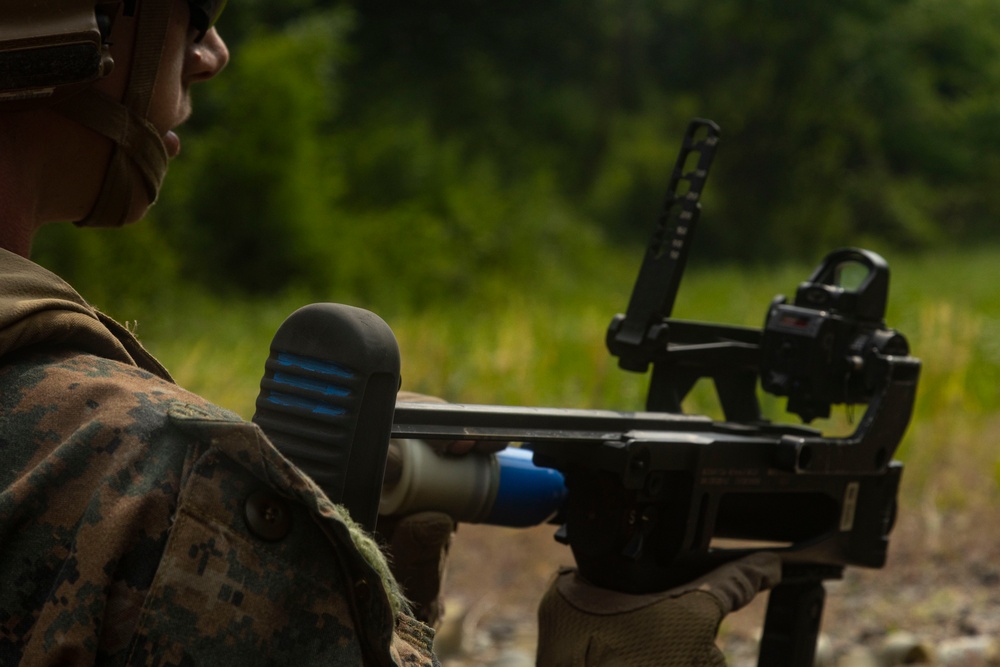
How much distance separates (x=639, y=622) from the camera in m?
1.89

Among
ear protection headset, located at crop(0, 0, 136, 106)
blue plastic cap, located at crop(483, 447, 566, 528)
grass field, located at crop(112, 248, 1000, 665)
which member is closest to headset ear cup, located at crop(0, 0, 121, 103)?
ear protection headset, located at crop(0, 0, 136, 106)

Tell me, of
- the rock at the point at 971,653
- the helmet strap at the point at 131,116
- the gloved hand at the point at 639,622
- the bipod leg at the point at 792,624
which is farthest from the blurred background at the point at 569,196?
the bipod leg at the point at 792,624

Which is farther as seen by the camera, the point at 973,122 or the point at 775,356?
the point at 973,122

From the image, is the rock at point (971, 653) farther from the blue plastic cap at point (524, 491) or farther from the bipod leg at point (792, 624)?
the blue plastic cap at point (524, 491)

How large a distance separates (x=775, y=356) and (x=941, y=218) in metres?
32.1

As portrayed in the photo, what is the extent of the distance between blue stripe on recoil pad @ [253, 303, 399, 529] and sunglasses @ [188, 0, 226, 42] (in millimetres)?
436

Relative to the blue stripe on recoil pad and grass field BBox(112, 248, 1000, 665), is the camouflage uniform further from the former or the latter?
grass field BBox(112, 248, 1000, 665)

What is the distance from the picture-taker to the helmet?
119 cm

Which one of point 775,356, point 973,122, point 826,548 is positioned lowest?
point 826,548

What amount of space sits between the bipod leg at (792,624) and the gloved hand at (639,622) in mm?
282

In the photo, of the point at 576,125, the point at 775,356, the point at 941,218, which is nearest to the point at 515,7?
the point at 576,125

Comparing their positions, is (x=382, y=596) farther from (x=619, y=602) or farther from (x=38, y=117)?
(x=619, y=602)

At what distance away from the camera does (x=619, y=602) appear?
6.28 feet

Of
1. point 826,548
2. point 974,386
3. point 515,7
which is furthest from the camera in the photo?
point 515,7
